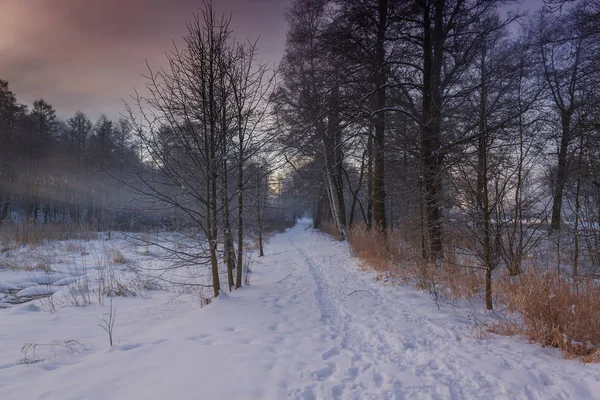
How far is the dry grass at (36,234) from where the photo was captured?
1166 centimetres

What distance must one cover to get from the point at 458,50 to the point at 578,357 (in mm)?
7390

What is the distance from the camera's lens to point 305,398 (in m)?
2.08

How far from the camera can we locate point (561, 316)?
9.06 ft

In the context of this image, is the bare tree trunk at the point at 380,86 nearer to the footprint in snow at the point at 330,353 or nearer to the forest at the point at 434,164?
the forest at the point at 434,164

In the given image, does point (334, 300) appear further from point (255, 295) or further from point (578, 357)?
point (578, 357)

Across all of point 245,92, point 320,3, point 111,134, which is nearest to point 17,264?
point 245,92

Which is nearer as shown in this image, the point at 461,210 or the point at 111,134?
the point at 461,210

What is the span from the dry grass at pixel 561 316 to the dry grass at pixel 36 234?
1596 cm

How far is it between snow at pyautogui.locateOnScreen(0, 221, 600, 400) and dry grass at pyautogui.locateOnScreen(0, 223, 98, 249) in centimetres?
1004

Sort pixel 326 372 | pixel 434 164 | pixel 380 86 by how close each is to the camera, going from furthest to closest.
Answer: pixel 380 86, pixel 434 164, pixel 326 372

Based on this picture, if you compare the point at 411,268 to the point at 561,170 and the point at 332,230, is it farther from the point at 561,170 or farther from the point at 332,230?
the point at 332,230

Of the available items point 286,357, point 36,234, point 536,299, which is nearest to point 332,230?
point 36,234

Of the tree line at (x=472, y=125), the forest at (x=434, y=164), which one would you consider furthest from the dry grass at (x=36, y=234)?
the tree line at (x=472, y=125)

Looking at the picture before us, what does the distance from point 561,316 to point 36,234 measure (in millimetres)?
18247
